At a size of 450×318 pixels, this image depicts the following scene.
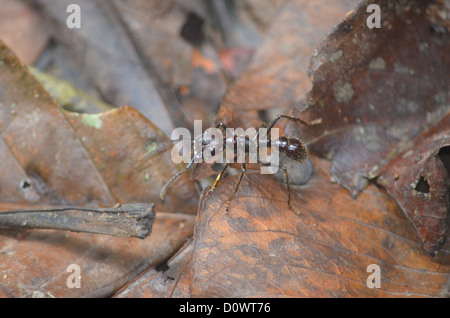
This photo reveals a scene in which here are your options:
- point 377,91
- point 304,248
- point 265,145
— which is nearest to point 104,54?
point 265,145

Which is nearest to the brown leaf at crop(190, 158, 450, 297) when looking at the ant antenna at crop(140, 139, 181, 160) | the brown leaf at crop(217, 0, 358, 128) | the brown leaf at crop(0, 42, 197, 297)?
the brown leaf at crop(0, 42, 197, 297)

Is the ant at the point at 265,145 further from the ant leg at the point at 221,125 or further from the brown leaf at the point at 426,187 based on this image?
the brown leaf at the point at 426,187

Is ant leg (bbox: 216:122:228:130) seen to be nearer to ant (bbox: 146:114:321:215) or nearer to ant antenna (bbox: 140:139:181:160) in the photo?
ant (bbox: 146:114:321:215)

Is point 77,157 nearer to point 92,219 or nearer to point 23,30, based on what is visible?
point 92,219

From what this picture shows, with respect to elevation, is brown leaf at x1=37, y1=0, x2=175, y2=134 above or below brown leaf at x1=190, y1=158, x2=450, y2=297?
above

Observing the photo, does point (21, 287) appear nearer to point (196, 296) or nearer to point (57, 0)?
point (196, 296)

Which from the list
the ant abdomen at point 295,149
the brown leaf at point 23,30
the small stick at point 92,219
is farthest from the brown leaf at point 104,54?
the small stick at point 92,219
